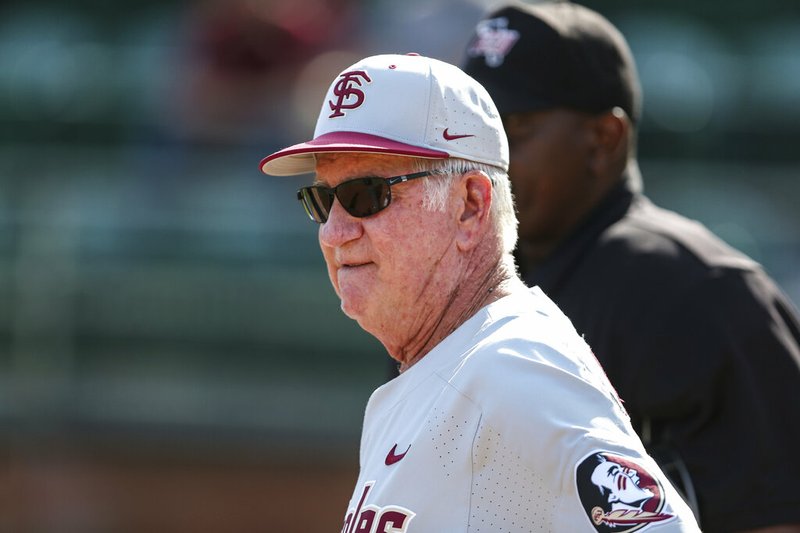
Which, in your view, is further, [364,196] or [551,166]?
[551,166]

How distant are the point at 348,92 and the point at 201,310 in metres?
5.40

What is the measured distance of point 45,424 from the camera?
24.8ft

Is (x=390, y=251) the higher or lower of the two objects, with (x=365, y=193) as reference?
lower

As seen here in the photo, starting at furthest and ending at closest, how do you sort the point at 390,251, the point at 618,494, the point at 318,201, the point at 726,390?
1. the point at 726,390
2. the point at 318,201
3. the point at 390,251
4. the point at 618,494

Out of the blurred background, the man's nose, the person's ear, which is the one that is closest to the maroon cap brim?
the man's nose

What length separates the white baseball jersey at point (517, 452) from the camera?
1.93 m

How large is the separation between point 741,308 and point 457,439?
1.21 meters

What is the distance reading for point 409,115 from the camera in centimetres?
233

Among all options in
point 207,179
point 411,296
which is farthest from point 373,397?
point 207,179

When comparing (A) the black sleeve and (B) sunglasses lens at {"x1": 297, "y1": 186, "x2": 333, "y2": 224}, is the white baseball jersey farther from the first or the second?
(A) the black sleeve

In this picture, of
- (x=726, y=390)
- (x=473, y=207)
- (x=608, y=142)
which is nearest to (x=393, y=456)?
(x=473, y=207)

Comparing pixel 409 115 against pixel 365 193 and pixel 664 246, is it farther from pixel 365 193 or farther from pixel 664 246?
pixel 664 246

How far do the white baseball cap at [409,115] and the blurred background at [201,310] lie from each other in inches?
199

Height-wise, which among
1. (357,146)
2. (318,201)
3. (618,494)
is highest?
(357,146)
